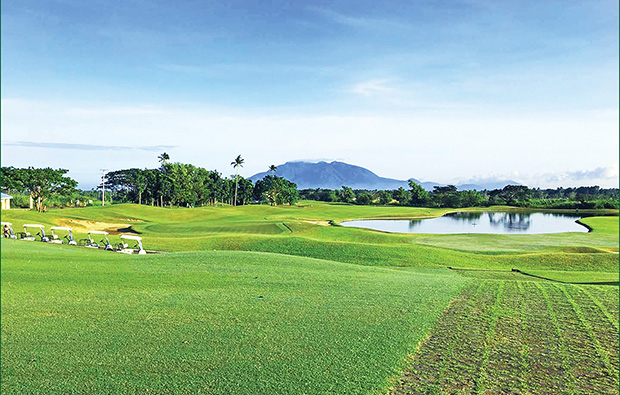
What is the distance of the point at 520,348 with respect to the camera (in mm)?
9289

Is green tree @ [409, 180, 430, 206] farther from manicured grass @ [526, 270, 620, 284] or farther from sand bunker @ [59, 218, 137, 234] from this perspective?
manicured grass @ [526, 270, 620, 284]

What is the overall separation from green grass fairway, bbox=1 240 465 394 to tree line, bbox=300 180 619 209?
276ft

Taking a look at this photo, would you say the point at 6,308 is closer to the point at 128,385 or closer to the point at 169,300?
the point at 169,300

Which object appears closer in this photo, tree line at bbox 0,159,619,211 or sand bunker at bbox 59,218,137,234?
sand bunker at bbox 59,218,137,234

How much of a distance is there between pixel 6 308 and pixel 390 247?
23.7 m

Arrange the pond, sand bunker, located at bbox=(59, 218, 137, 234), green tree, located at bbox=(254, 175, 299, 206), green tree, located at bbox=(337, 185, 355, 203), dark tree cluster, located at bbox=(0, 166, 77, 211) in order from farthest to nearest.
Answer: green tree, located at bbox=(337, 185, 355, 203)
green tree, located at bbox=(254, 175, 299, 206)
dark tree cluster, located at bbox=(0, 166, 77, 211)
the pond
sand bunker, located at bbox=(59, 218, 137, 234)

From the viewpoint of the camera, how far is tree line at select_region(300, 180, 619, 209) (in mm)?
96312

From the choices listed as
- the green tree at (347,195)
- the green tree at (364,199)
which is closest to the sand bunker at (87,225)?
the green tree at (364,199)

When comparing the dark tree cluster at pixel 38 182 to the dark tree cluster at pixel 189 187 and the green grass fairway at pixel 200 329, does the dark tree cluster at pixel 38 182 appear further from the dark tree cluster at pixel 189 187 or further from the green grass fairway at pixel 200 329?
the green grass fairway at pixel 200 329

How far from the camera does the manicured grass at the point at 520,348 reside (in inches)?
296

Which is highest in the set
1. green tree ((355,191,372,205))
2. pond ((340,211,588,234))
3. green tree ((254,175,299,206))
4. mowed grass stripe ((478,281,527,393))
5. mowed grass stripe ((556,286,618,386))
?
green tree ((254,175,299,206))

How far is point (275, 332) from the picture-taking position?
30.5ft

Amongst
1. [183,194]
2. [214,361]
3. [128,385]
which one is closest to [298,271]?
[214,361]

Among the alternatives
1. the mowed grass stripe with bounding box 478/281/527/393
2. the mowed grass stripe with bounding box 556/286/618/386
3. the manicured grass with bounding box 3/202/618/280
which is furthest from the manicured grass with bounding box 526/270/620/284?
the mowed grass stripe with bounding box 478/281/527/393
